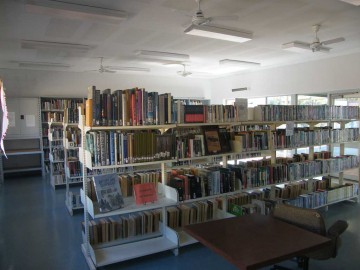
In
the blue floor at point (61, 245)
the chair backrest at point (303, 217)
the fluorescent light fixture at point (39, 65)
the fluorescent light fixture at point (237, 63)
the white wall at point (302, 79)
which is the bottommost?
the blue floor at point (61, 245)

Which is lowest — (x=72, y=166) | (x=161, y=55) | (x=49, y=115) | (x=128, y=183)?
(x=72, y=166)

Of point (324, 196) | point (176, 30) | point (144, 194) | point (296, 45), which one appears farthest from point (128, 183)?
point (296, 45)

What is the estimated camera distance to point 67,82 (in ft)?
30.0

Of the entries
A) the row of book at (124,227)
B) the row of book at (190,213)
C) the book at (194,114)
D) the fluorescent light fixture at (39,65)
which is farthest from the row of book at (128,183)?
the fluorescent light fixture at (39,65)

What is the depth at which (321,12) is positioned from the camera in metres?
4.16

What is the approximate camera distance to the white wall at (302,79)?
6496 millimetres

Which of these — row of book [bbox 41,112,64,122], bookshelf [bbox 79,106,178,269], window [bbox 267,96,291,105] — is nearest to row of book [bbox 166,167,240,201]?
bookshelf [bbox 79,106,178,269]

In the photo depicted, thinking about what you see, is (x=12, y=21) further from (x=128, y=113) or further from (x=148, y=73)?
(x=148, y=73)

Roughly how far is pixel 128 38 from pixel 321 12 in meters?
3.32

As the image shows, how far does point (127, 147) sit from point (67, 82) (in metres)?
6.75

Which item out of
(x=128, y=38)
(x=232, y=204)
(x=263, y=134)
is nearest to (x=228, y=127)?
(x=263, y=134)

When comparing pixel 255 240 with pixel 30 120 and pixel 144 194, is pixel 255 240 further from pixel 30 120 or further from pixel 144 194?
pixel 30 120

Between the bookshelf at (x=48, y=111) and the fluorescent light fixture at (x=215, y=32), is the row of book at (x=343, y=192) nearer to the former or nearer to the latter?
A: the fluorescent light fixture at (x=215, y=32)

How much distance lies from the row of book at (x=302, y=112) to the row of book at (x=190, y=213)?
154cm
